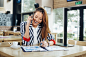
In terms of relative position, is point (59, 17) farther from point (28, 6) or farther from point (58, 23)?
point (28, 6)

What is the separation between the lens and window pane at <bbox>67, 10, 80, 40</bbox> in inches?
247

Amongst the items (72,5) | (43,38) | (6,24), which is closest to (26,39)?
(43,38)

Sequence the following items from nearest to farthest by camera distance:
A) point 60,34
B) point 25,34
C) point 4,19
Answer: point 25,34 < point 60,34 < point 4,19

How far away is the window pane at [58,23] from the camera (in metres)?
6.91

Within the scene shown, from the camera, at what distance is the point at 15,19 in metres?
9.35

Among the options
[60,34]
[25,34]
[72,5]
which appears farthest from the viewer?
[60,34]

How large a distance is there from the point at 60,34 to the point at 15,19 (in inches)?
157

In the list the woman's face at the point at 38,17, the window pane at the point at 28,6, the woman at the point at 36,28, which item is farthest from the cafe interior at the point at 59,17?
the woman's face at the point at 38,17

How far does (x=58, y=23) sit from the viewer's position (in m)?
7.12

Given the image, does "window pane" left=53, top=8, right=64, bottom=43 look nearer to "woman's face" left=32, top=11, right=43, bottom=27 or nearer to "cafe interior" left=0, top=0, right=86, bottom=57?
"cafe interior" left=0, top=0, right=86, bottom=57

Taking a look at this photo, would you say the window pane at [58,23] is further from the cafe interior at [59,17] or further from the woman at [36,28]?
the woman at [36,28]

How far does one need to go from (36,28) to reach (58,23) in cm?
466

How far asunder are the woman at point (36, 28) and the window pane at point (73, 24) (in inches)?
157

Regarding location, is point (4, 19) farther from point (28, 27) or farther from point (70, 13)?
point (28, 27)
